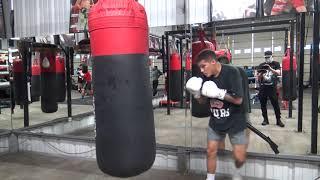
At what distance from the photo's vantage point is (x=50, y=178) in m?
3.98

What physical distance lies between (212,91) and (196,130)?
3643 millimetres

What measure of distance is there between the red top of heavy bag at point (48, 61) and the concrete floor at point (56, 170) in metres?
1.34

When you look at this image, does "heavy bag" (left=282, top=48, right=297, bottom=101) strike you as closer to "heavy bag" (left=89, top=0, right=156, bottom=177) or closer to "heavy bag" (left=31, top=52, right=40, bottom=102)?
"heavy bag" (left=31, top=52, right=40, bottom=102)

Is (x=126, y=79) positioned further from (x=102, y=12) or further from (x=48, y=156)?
(x=48, y=156)

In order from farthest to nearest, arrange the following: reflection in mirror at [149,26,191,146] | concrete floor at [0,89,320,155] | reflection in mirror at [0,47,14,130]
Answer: reflection in mirror at [149,26,191,146] → reflection in mirror at [0,47,14,130] → concrete floor at [0,89,320,155]

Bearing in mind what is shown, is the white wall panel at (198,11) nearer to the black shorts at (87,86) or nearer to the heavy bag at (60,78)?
the heavy bag at (60,78)

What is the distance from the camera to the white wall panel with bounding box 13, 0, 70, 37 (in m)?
4.84

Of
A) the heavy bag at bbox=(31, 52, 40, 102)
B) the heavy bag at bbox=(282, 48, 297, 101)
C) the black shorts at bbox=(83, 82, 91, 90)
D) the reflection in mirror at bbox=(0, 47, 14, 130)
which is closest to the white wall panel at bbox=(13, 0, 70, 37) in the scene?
the reflection in mirror at bbox=(0, 47, 14, 130)

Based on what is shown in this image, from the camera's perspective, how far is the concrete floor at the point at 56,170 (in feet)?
12.9

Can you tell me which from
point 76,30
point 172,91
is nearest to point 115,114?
point 76,30

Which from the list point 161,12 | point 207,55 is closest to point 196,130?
point 161,12

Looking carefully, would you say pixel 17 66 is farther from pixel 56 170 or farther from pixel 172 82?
pixel 172 82

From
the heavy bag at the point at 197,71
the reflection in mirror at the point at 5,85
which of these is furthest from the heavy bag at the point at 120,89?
the reflection in mirror at the point at 5,85

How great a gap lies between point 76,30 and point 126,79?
Answer: 10.2 ft
